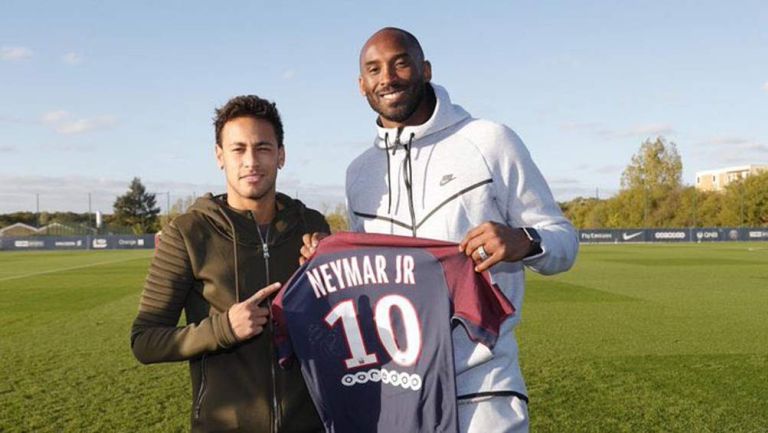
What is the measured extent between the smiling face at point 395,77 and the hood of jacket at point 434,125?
0.17 feet

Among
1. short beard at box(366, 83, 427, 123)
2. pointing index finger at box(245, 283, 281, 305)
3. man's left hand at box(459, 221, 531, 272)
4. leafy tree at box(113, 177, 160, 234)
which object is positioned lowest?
pointing index finger at box(245, 283, 281, 305)

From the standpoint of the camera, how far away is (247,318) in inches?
94.6

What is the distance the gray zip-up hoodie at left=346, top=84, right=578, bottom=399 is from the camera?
2.43 m

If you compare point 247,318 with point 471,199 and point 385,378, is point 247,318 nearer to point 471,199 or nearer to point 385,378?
point 385,378

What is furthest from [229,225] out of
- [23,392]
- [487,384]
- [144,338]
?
[23,392]

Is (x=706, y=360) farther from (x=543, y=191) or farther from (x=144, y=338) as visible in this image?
(x=144, y=338)

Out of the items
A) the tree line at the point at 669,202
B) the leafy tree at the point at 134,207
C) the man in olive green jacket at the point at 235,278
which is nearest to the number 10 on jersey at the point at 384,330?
the man in olive green jacket at the point at 235,278

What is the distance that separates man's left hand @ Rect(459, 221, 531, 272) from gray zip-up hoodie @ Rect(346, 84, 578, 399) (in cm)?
9

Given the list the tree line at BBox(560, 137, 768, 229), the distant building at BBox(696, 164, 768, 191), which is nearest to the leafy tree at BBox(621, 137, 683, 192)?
the tree line at BBox(560, 137, 768, 229)

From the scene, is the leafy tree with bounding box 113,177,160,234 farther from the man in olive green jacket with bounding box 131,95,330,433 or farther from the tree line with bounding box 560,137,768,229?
the man in olive green jacket with bounding box 131,95,330,433

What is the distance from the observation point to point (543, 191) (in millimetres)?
2514

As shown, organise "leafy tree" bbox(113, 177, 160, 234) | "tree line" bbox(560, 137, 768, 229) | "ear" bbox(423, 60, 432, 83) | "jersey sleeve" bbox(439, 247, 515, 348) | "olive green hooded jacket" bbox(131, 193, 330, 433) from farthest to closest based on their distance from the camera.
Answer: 1. "leafy tree" bbox(113, 177, 160, 234)
2. "tree line" bbox(560, 137, 768, 229)
3. "ear" bbox(423, 60, 432, 83)
4. "olive green hooded jacket" bbox(131, 193, 330, 433)
5. "jersey sleeve" bbox(439, 247, 515, 348)

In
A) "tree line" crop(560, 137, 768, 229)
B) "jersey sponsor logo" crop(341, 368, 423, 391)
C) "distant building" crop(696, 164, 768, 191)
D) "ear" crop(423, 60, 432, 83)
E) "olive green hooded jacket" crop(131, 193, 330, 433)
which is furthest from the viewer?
"distant building" crop(696, 164, 768, 191)

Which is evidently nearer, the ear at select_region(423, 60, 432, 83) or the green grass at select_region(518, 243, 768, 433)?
the ear at select_region(423, 60, 432, 83)
